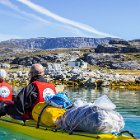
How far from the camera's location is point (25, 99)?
43.6ft

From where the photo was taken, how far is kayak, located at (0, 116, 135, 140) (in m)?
10.5

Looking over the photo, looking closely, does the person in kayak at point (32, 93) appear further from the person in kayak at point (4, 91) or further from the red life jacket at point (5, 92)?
the red life jacket at point (5, 92)

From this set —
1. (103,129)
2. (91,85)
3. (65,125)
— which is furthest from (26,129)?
(91,85)

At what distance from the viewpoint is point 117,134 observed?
35.3 ft

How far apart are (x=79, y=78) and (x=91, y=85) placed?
11.9ft

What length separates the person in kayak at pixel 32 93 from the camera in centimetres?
1316

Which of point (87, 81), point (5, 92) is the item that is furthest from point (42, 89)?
point (87, 81)

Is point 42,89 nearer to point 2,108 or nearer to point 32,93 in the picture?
point 32,93

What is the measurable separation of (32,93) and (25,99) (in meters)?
0.29

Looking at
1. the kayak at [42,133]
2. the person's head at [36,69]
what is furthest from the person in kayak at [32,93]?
the kayak at [42,133]

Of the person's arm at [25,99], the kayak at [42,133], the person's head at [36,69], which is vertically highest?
the person's head at [36,69]

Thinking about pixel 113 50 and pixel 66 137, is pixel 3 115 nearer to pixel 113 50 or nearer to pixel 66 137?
pixel 66 137

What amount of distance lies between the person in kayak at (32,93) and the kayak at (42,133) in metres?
0.40

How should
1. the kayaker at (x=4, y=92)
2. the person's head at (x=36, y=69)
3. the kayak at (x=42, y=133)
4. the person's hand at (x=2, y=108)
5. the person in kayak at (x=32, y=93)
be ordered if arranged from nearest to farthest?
the kayak at (x=42, y=133), the person's head at (x=36, y=69), the person in kayak at (x=32, y=93), the person's hand at (x=2, y=108), the kayaker at (x=4, y=92)
